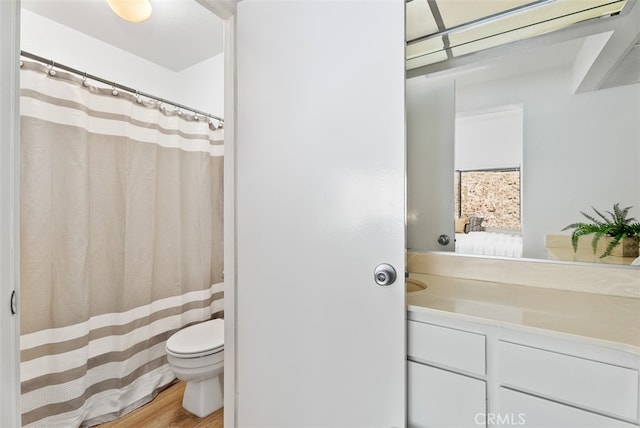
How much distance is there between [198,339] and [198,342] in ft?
0.14

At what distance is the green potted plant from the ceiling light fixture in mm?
2305

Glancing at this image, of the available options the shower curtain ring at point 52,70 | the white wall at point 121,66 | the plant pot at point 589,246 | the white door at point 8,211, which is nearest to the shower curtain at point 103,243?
the shower curtain ring at point 52,70

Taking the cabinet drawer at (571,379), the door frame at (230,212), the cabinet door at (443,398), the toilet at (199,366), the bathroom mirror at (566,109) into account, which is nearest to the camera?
the cabinet drawer at (571,379)

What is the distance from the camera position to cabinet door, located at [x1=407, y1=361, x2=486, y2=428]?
0.94m

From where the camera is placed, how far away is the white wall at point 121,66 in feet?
6.10

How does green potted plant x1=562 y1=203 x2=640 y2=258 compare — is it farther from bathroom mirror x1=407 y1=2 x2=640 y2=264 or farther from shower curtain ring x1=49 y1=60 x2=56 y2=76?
shower curtain ring x1=49 y1=60 x2=56 y2=76

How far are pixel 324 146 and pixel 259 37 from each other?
59 cm

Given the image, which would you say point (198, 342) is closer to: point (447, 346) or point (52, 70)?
point (447, 346)

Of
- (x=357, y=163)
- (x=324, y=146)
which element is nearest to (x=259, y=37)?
(x=324, y=146)

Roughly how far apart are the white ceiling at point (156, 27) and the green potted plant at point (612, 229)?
2.29 meters

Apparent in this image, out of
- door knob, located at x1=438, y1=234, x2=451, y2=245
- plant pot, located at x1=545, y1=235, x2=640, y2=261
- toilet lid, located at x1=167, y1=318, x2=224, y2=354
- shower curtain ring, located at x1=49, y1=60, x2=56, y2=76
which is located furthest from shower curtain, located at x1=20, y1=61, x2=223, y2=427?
plant pot, located at x1=545, y1=235, x2=640, y2=261

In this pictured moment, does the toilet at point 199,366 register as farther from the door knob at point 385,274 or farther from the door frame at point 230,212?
the door knob at point 385,274

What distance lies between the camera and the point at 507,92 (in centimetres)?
140

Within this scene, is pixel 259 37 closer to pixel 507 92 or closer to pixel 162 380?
pixel 507 92
